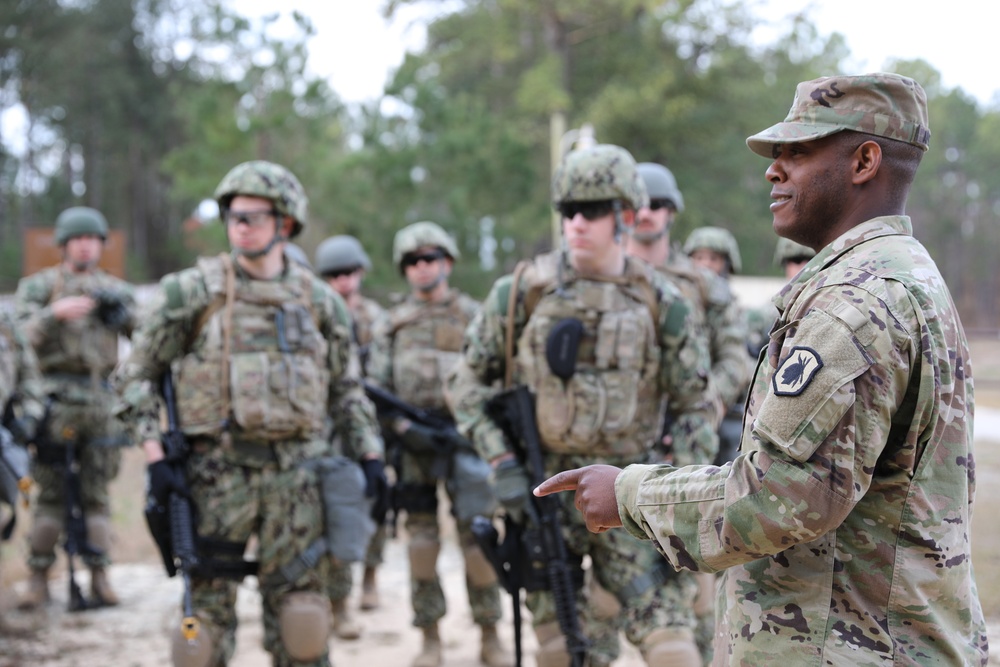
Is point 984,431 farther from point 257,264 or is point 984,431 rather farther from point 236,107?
point 236,107

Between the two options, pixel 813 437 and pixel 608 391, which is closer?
pixel 813 437

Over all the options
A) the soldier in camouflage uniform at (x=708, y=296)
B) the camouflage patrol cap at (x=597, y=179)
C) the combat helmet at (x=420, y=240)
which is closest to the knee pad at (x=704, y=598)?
the soldier in camouflage uniform at (x=708, y=296)

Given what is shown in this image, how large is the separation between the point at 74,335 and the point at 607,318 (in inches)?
176

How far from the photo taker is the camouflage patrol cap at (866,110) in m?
2.01

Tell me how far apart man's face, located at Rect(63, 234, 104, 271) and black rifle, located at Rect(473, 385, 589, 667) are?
4145 millimetres

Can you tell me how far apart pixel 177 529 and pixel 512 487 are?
1380 millimetres

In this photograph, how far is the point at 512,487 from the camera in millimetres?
4004

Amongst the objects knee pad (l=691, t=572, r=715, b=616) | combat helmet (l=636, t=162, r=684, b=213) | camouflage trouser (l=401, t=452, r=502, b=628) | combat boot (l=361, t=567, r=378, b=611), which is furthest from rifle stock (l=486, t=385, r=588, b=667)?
combat boot (l=361, t=567, r=378, b=611)

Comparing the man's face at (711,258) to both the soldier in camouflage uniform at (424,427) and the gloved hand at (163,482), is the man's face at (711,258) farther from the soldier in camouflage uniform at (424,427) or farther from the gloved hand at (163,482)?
the gloved hand at (163,482)

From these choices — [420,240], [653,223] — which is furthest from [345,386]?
[653,223]

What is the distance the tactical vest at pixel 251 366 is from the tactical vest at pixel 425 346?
1.88 meters

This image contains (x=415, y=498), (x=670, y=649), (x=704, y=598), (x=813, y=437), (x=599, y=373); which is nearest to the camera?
(x=813, y=437)

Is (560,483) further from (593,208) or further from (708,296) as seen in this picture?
(708,296)

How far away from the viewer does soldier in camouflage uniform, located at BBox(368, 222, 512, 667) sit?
18.9ft
